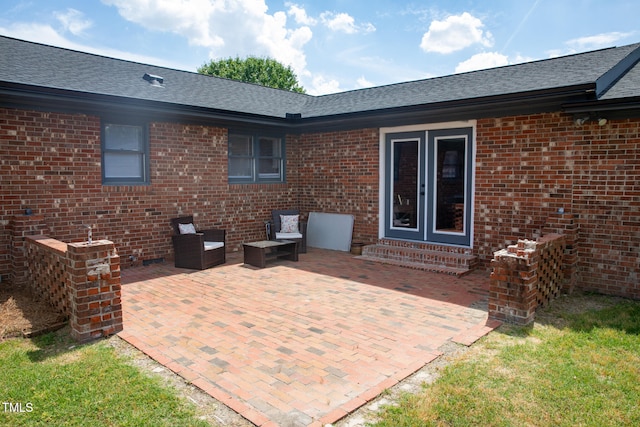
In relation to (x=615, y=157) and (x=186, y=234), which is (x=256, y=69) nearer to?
(x=186, y=234)

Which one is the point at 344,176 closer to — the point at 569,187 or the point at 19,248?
the point at 569,187

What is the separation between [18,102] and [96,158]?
1.39 m

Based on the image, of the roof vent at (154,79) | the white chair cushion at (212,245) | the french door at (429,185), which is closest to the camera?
the white chair cushion at (212,245)

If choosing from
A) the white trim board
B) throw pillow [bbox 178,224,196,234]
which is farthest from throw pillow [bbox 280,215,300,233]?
throw pillow [bbox 178,224,196,234]

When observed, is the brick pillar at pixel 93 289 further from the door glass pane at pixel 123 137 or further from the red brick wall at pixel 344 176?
the red brick wall at pixel 344 176

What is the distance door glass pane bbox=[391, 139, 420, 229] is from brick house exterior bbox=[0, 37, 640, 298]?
0.86ft

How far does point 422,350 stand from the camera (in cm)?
412

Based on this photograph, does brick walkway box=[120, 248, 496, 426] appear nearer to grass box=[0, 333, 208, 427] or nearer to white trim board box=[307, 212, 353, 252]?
grass box=[0, 333, 208, 427]

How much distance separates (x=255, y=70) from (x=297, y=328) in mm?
31166

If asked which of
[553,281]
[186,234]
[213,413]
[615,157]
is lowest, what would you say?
[213,413]

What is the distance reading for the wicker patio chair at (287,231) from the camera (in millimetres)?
9117

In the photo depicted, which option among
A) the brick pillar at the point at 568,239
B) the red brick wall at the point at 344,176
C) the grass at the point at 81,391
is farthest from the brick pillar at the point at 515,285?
the red brick wall at the point at 344,176

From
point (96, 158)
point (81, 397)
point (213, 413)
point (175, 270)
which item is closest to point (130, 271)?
point (175, 270)

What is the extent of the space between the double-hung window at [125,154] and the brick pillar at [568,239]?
7.21 m
